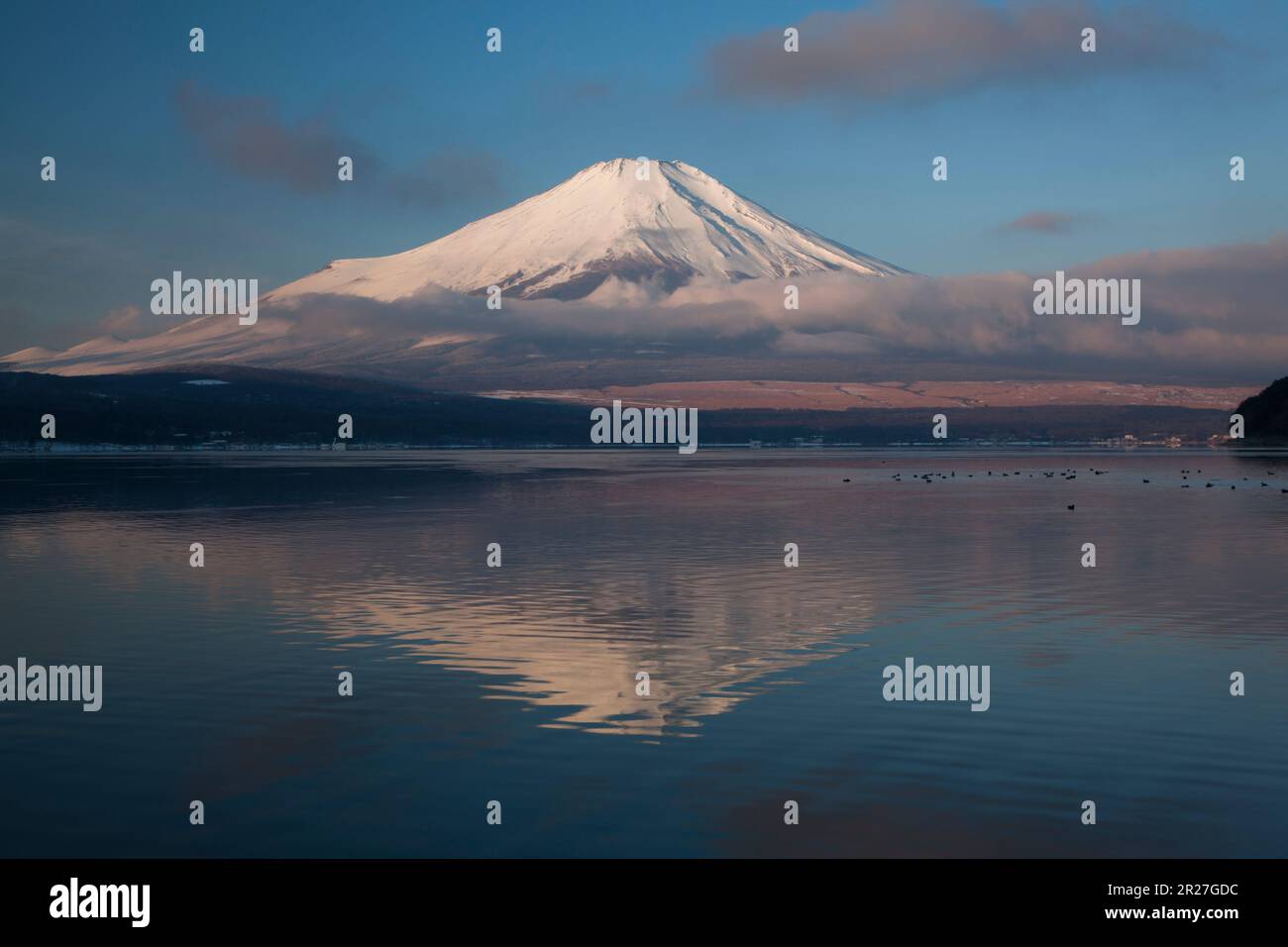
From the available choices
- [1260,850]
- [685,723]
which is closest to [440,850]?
[685,723]

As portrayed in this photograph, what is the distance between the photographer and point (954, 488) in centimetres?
8712

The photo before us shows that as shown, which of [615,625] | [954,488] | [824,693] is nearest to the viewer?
[824,693]

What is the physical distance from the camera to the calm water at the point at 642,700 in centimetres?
1313

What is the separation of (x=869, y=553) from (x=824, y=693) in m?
21.5

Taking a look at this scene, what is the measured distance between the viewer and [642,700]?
18.8 m

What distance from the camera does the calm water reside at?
13133 millimetres

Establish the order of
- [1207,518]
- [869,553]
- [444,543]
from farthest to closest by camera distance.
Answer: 1. [1207,518]
2. [444,543]
3. [869,553]

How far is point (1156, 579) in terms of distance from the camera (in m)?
A: 33.6

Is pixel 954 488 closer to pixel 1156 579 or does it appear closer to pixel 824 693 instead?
pixel 1156 579

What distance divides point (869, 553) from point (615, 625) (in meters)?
16.5

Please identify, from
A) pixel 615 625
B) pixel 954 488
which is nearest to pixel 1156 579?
pixel 615 625
